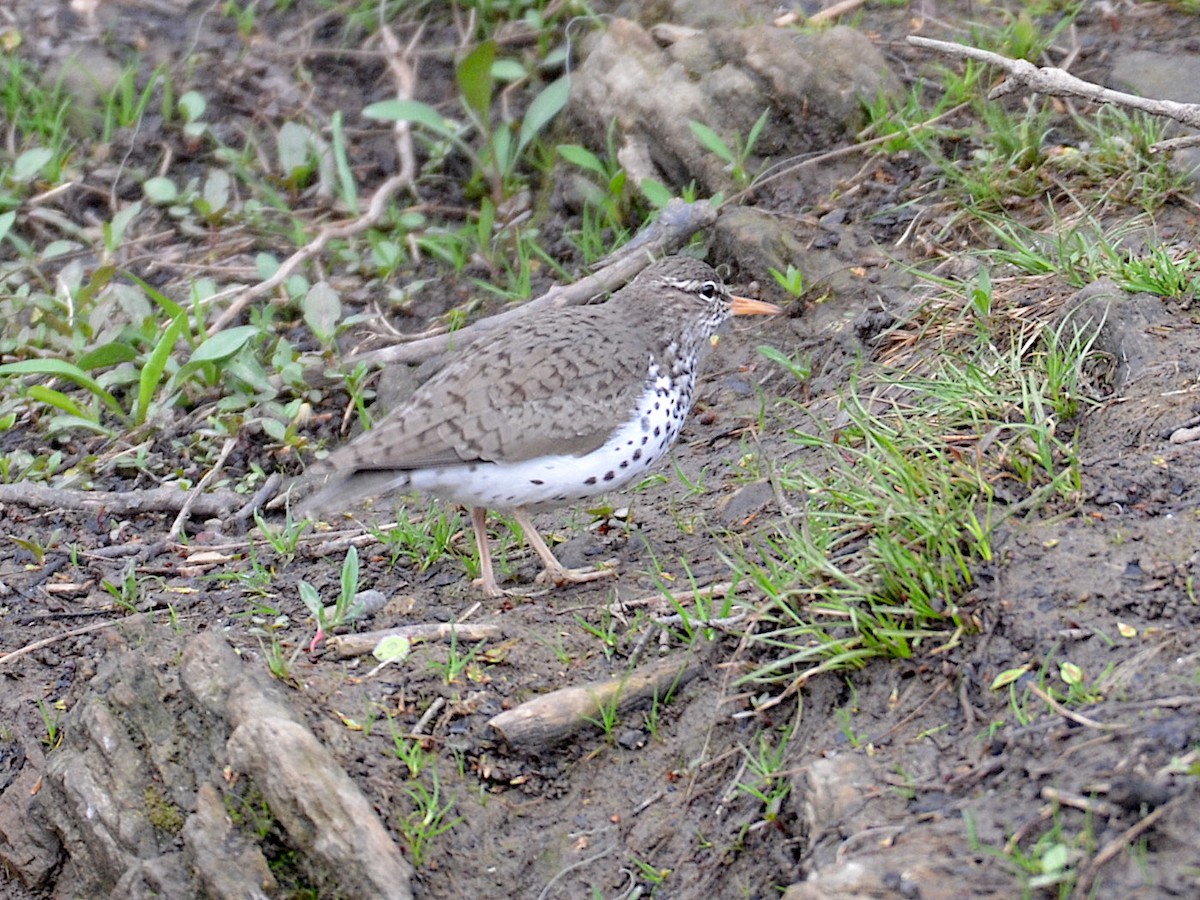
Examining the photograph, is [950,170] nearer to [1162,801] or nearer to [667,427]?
[667,427]

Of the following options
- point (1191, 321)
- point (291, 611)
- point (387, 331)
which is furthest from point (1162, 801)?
point (387, 331)

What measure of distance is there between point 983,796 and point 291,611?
9.59ft

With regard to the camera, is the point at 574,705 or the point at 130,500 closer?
the point at 574,705

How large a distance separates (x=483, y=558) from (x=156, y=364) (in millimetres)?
2190

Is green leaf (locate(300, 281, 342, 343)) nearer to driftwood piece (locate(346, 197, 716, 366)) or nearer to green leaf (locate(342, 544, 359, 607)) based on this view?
driftwood piece (locate(346, 197, 716, 366))

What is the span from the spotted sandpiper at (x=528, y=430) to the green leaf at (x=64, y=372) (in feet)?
6.17

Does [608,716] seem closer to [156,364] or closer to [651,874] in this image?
[651,874]

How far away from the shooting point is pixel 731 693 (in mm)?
4434

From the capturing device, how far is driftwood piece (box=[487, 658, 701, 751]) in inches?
177

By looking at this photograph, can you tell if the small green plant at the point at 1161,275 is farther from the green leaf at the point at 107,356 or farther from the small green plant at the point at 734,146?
the green leaf at the point at 107,356

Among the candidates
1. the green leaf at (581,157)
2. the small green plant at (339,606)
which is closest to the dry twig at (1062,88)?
the green leaf at (581,157)

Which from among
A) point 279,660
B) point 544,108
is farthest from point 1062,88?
point 279,660

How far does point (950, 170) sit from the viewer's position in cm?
695

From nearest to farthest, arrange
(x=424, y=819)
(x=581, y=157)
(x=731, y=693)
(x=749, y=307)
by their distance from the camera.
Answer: (x=424, y=819), (x=731, y=693), (x=749, y=307), (x=581, y=157)
